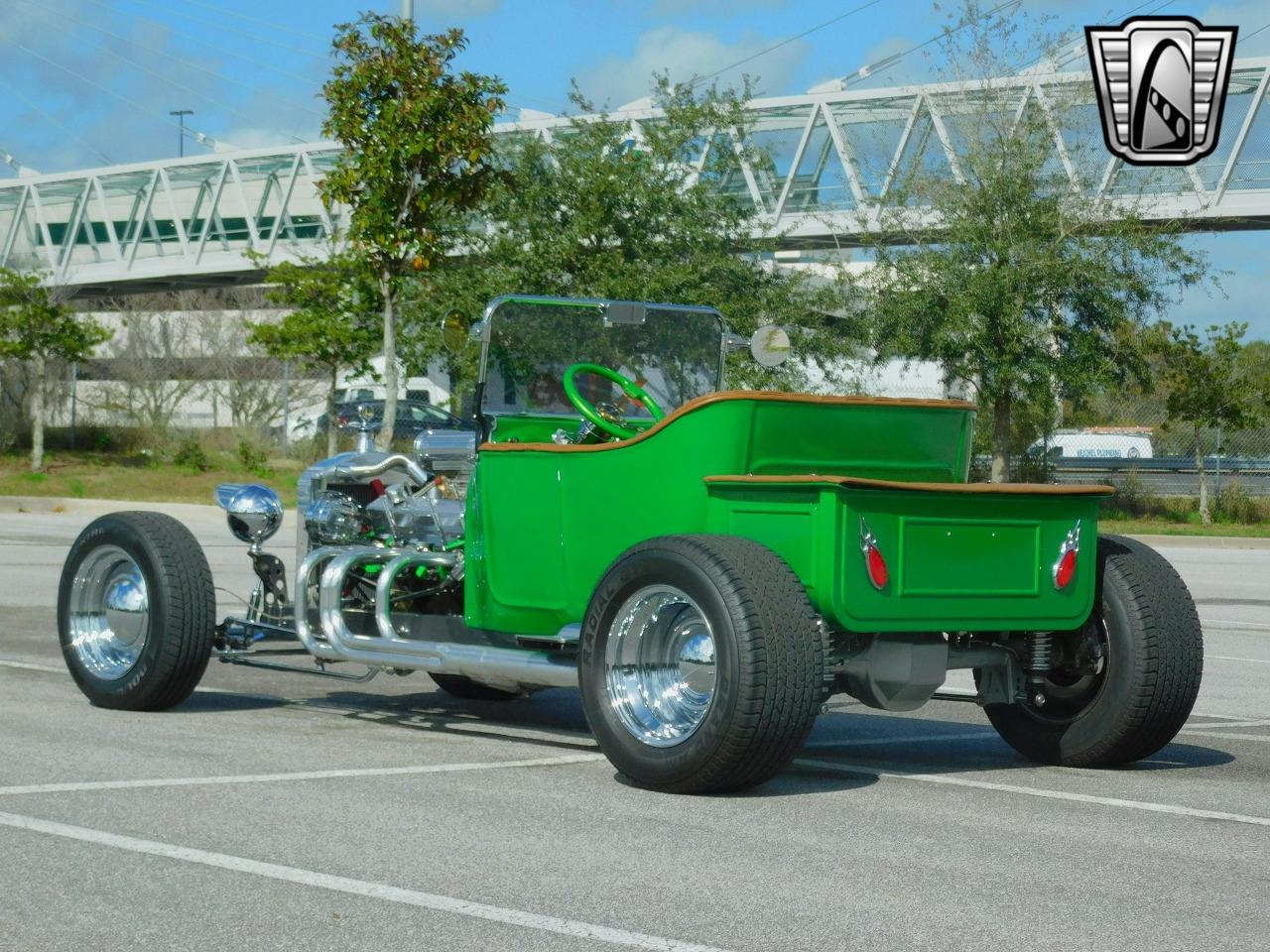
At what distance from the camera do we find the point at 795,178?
43156 millimetres

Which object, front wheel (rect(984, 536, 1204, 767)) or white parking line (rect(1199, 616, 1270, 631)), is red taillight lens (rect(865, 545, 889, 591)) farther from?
white parking line (rect(1199, 616, 1270, 631))

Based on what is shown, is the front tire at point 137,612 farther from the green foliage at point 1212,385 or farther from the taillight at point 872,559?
the green foliage at point 1212,385

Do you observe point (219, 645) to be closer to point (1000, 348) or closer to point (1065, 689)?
point (1065, 689)

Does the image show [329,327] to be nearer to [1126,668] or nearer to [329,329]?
[329,329]

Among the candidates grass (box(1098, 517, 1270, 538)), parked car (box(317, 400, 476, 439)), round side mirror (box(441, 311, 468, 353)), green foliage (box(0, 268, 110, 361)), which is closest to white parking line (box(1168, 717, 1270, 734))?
round side mirror (box(441, 311, 468, 353))

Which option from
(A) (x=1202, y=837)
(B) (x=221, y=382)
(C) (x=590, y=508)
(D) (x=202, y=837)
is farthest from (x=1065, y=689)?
(B) (x=221, y=382)

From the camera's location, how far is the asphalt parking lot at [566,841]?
164 inches

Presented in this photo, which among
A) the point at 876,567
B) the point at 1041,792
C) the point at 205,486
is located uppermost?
the point at 205,486

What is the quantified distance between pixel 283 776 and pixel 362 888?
5.61 feet

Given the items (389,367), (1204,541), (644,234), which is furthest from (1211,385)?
(389,367)

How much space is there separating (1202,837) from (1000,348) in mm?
24064

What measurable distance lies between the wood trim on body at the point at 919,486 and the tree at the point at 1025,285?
888 inches

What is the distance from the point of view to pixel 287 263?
3709cm

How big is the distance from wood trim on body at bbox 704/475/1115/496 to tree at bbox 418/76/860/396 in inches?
859
